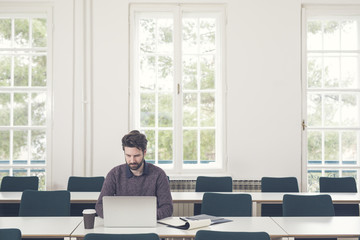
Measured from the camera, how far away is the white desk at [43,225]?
10.3 ft

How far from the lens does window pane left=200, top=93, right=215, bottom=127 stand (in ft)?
22.3

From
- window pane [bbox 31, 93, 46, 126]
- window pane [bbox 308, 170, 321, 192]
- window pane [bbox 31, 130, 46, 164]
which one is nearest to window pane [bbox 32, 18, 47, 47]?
window pane [bbox 31, 93, 46, 126]

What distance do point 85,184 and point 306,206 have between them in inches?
110

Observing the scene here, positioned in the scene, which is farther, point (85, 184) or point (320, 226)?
point (85, 184)

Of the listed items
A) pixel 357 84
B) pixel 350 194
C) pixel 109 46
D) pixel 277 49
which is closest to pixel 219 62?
pixel 277 49

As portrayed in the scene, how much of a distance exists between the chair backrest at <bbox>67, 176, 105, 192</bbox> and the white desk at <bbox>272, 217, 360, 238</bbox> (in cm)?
257

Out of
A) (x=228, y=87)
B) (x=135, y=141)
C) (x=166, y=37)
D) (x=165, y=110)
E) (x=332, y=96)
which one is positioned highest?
(x=166, y=37)

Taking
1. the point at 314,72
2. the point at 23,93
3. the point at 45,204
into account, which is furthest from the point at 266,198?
the point at 23,93

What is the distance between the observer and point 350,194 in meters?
5.30

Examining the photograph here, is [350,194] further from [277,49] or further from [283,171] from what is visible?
Answer: [277,49]

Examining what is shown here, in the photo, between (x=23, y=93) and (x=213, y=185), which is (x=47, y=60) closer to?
(x=23, y=93)

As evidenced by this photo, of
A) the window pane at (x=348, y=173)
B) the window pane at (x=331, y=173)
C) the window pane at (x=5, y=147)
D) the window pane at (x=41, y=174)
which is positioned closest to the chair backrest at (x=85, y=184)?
the window pane at (x=41, y=174)

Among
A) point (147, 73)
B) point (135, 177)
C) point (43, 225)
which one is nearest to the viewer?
point (43, 225)

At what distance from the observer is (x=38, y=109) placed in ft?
22.1
